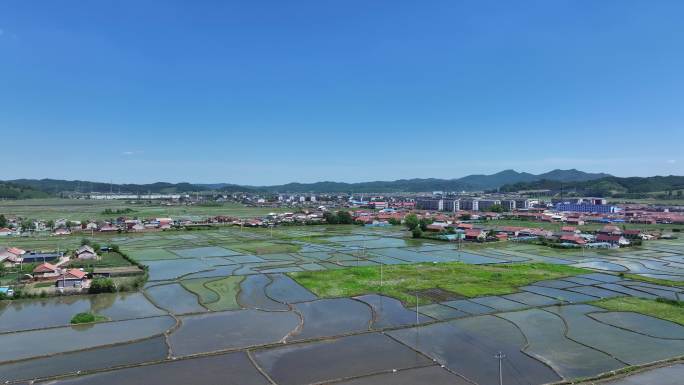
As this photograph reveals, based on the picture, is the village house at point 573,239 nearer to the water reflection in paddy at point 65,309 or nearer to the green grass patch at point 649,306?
the green grass patch at point 649,306

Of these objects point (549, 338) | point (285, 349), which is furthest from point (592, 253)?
point (285, 349)

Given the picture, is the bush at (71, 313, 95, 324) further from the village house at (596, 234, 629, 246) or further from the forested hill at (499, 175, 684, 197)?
the forested hill at (499, 175, 684, 197)

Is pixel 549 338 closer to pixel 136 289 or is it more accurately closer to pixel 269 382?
pixel 269 382

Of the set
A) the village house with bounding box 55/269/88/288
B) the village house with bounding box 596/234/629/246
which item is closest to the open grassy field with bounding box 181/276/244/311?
the village house with bounding box 55/269/88/288

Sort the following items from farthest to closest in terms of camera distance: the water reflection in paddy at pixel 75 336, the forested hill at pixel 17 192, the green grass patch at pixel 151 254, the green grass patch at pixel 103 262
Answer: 1. the forested hill at pixel 17 192
2. the green grass patch at pixel 151 254
3. the green grass patch at pixel 103 262
4. the water reflection in paddy at pixel 75 336

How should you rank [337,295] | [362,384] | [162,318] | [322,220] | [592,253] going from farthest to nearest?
1. [322,220]
2. [592,253]
3. [337,295]
4. [162,318]
5. [362,384]

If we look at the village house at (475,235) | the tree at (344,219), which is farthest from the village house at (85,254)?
the tree at (344,219)

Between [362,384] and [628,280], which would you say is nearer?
[362,384]
